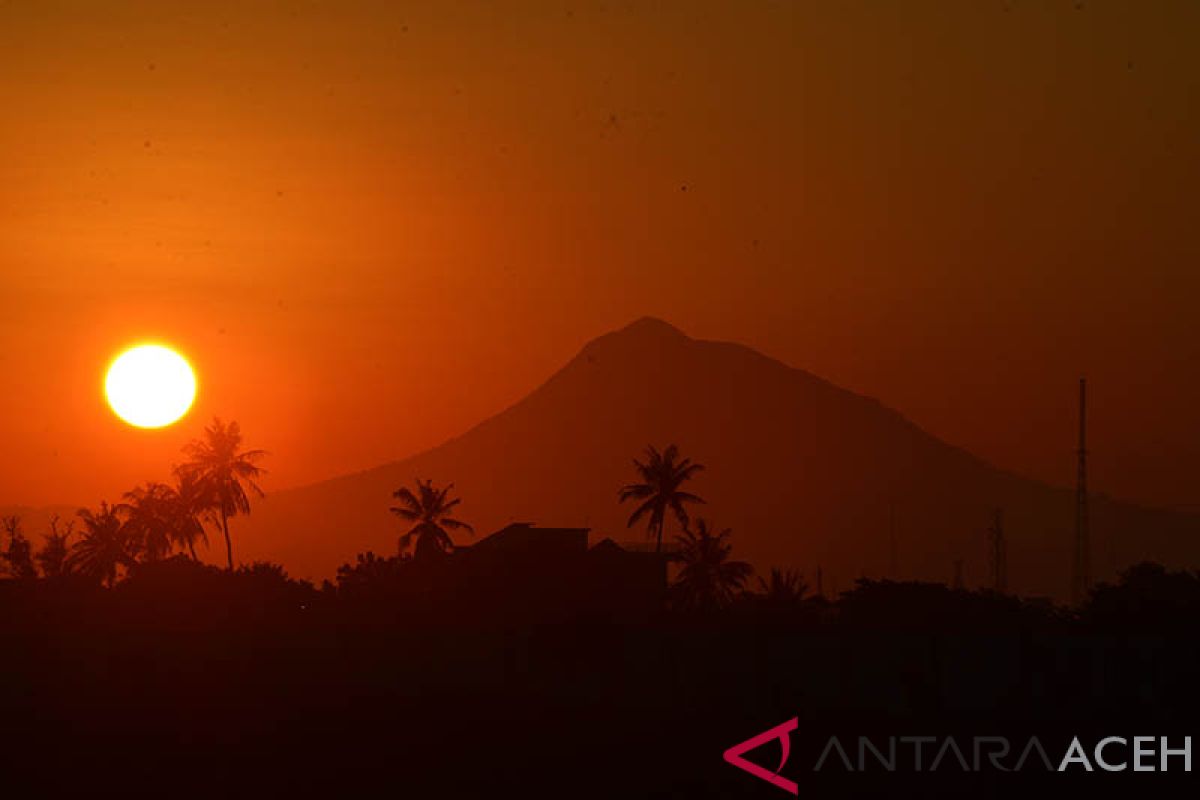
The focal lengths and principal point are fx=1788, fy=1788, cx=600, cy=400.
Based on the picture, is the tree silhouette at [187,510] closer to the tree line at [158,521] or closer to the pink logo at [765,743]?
the tree line at [158,521]

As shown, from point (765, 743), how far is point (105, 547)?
298 ft

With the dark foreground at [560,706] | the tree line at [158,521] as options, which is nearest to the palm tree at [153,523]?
the tree line at [158,521]

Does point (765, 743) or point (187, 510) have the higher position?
point (187, 510)

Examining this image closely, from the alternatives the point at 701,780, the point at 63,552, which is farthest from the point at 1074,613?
the point at 63,552

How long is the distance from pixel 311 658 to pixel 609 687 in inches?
309

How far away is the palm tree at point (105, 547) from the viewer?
383 ft

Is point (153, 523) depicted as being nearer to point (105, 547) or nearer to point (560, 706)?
point (105, 547)

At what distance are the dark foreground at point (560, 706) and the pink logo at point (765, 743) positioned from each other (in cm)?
24

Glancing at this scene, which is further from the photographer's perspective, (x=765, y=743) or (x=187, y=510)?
(x=187, y=510)

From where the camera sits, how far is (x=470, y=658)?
45.1m

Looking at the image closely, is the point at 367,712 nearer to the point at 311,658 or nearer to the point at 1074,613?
the point at 311,658

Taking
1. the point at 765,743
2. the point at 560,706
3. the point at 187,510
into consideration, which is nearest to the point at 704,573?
the point at 187,510

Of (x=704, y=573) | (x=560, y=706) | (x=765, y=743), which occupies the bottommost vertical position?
(x=765, y=743)

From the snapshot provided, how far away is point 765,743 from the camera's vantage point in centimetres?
3428
